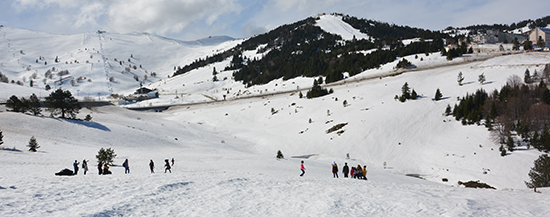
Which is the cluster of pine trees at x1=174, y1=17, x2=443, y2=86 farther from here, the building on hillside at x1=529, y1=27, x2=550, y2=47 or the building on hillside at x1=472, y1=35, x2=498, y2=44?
the building on hillside at x1=529, y1=27, x2=550, y2=47

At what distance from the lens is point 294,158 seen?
118ft

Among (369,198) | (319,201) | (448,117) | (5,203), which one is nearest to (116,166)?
(5,203)

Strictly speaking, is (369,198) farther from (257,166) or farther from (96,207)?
(257,166)

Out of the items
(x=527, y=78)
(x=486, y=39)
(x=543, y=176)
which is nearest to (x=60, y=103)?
(x=543, y=176)

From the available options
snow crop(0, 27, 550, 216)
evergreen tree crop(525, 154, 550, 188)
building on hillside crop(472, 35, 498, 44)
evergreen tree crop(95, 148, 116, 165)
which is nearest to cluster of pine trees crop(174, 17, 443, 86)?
snow crop(0, 27, 550, 216)

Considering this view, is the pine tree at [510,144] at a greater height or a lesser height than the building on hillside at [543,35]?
lesser

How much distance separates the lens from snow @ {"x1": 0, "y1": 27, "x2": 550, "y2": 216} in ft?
36.2

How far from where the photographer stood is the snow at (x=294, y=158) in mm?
11023

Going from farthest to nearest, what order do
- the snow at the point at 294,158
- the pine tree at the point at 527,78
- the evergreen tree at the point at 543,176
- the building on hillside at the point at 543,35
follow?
the building on hillside at the point at 543,35 < the pine tree at the point at 527,78 < the evergreen tree at the point at 543,176 < the snow at the point at 294,158

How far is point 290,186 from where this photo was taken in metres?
15.1

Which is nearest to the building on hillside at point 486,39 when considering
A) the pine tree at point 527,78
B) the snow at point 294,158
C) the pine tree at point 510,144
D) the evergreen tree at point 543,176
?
the snow at point 294,158

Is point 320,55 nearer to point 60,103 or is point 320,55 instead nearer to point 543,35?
point 543,35

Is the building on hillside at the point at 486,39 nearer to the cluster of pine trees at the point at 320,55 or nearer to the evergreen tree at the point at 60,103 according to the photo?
the cluster of pine trees at the point at 320,55

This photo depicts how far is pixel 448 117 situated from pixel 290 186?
4095cm
